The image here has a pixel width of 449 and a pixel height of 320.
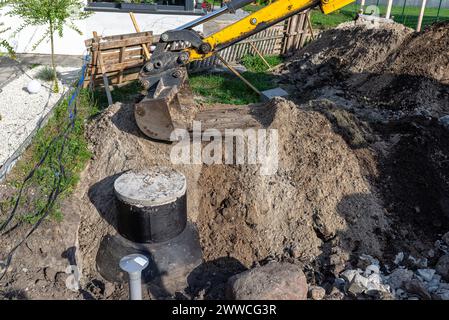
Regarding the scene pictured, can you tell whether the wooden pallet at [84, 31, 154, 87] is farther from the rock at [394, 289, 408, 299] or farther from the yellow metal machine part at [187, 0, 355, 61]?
the rock at [394, 289, 408, 299]

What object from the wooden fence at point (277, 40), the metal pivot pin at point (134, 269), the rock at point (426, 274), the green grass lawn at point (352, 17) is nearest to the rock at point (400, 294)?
the rock at point (426, 274)

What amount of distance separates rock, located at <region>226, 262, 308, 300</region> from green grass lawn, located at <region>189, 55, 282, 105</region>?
19.4 ft

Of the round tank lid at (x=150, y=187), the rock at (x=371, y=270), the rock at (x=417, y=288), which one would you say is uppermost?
the round tank lid at (x=150, y=187)

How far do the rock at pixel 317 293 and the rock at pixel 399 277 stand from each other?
3.09 ft

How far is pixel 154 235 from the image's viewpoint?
565 centimetres

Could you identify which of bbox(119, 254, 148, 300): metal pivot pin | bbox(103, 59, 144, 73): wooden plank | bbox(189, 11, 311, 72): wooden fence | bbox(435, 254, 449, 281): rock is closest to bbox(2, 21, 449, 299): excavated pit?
bbox(435, 254, 449, 281): rock

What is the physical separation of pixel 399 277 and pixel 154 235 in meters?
3.09

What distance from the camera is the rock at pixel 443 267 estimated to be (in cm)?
568

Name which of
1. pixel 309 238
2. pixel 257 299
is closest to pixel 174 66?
pixel 309 238

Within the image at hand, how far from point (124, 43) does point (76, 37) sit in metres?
3.29

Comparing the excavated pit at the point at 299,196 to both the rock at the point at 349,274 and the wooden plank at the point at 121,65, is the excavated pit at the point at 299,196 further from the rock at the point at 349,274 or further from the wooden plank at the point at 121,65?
the wooden plank at the point at 121,65

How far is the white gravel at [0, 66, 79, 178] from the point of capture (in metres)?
8.00

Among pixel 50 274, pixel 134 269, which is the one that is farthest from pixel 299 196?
pixel 50 274

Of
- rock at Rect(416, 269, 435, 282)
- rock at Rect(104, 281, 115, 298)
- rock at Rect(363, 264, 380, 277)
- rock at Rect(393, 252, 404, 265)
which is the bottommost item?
rock at Rect(104, 281, 115, 298)
